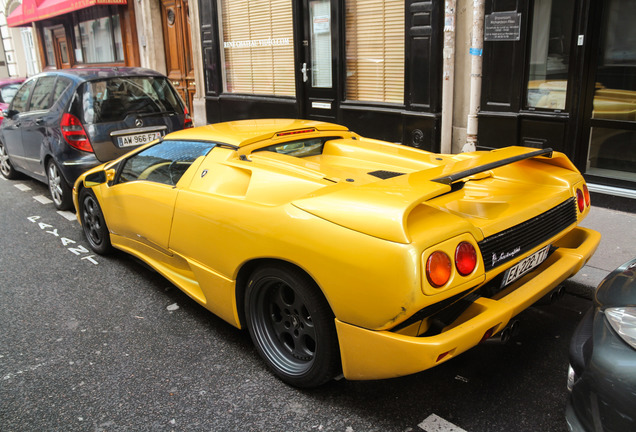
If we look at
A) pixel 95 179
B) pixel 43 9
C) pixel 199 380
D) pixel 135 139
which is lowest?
pixel 199 380

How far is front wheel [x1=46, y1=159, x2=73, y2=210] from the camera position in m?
6.66

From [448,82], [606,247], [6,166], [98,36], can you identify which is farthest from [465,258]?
[98,36]

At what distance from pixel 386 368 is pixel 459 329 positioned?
375mm

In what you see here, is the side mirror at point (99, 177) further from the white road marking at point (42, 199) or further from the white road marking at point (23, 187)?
the white road marking at point (23, 187)

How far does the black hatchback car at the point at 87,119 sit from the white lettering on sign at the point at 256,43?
3.51m

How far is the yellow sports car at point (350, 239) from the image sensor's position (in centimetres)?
235

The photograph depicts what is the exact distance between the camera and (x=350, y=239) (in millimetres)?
2430

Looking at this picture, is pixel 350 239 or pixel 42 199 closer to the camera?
pixel 350 239

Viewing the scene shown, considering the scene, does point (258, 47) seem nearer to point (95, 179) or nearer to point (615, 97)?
point (95, 179)

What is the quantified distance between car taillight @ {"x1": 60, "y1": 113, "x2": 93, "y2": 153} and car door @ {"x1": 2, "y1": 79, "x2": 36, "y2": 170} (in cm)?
149

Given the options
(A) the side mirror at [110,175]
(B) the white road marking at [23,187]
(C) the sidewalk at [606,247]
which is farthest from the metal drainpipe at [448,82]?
(B) the white road marking at [23,187]

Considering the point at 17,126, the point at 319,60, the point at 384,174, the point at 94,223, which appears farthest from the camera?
the point at 319,60

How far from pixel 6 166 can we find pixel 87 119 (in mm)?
3334

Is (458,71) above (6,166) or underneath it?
above
